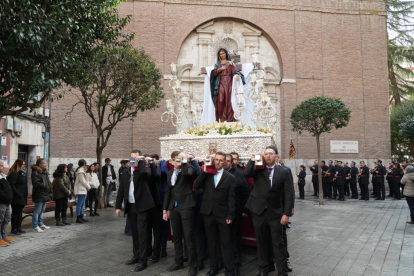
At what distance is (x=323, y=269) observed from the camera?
195 inches

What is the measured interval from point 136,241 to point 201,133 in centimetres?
318

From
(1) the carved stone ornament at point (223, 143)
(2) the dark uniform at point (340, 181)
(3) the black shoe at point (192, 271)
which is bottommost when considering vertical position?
(3) the black shoe at point (192, 271)

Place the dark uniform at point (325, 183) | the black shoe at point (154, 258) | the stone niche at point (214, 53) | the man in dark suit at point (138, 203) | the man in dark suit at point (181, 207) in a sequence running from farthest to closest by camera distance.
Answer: the stone niche at point (214, 53) → the dark uniform at point (325, 183) → the black shoe at point (154, 258) → the man in dark suit at point (138, 203) → the man in dark suit at point (181, 207)

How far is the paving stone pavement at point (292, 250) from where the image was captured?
198 inches

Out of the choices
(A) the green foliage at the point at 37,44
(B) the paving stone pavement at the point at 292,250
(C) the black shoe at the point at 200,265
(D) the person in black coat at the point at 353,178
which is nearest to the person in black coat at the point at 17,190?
(B) the paving stone pavement at the point at 292,250

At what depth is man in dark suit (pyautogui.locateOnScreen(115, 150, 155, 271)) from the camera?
5.27 m

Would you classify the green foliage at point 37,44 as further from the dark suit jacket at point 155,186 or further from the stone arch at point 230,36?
the stone arch at point 230,36

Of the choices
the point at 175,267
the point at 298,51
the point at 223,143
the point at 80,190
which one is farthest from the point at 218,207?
the point at 298,51

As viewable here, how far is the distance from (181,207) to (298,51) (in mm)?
16648

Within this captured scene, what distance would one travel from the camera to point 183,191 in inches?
200

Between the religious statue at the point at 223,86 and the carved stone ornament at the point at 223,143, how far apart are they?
1266 mm

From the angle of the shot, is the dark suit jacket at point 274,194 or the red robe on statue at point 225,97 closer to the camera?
the dark suit jacket at point 274,194

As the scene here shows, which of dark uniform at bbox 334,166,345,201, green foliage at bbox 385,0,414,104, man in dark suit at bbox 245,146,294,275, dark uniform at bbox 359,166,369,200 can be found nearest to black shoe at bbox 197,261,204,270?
man in dark suit at bbox 245,146,294,275

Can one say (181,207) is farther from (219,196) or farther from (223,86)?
(223,86)
